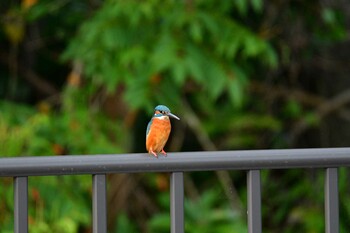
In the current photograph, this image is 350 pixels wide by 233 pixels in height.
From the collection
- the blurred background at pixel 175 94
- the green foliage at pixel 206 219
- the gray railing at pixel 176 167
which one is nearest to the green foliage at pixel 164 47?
the blurred background at pixel 175 94

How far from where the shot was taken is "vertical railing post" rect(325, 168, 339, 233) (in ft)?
4.51

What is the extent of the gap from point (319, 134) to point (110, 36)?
1.68 metres

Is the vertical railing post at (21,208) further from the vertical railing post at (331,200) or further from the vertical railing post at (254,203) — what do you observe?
the vertical railing post at (331,200)

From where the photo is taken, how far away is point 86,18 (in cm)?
405

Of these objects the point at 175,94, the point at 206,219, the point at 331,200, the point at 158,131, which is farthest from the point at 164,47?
the point at 331,200

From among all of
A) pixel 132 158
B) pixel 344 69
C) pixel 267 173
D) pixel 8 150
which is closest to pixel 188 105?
pixel 267 173

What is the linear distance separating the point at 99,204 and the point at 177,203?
0.12 m

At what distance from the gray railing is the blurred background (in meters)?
1.58

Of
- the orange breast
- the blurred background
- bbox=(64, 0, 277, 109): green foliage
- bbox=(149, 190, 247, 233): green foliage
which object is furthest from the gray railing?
bbox=(149, 190, 247, 233): green foliage

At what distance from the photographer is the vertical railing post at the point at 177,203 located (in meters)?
1.32

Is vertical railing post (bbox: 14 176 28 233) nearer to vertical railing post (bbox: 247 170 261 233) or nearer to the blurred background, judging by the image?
vertical railing post (bbox: 247 170 261 233)

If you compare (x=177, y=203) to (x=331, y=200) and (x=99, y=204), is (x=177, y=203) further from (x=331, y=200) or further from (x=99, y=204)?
(x=331, y=200)

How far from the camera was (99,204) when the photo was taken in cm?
130

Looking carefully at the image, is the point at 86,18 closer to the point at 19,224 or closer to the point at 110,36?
the point at 110,36
